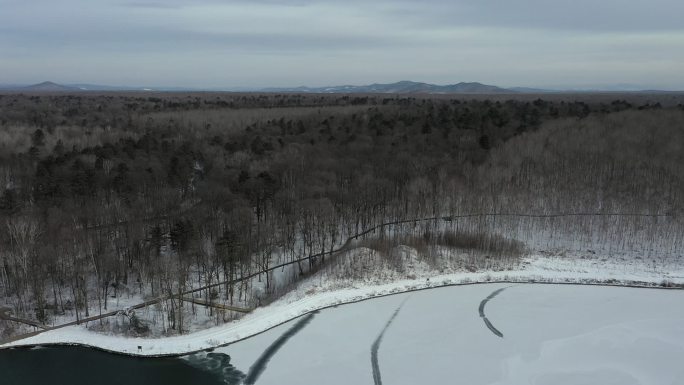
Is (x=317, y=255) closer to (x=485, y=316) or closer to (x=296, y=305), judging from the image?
(x=296, y=305)

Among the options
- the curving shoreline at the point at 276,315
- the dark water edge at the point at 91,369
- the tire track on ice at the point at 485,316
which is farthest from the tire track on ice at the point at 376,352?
the dark water edge at the point at 91,369

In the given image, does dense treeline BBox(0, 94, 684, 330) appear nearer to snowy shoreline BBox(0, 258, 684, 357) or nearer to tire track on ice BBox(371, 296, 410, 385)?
snowy shoreline BBox(0, 258, 684, 357)

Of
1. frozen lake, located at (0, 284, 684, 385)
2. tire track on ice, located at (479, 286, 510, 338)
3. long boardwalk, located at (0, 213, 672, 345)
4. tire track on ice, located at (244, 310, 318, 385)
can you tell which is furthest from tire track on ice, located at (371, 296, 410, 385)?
long boardwalk, located at (0, 213, 672, 345)

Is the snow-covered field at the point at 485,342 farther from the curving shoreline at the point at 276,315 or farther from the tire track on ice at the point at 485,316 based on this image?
the curving shoreline at the point at 276,315

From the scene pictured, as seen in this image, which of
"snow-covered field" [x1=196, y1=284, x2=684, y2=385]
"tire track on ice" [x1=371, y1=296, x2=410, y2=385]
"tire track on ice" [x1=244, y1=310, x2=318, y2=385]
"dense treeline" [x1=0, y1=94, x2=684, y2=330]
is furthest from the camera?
"dense treeline" [x1=0, y1=94, x2=684, y2=330]

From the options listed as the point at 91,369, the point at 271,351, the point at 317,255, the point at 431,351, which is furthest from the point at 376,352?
the point at 91,369

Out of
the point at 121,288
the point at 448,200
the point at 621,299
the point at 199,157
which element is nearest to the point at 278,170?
the point at 199,157

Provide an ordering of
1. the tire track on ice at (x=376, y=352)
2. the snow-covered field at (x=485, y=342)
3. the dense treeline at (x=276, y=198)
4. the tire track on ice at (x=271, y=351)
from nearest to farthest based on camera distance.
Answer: the tire track on ice at (x=376, y=352) → the tire track on ice at (x=271, y=351) → the snow-covered field at (x=485, y=342) → the dense treeline at (x=276, y=198)
